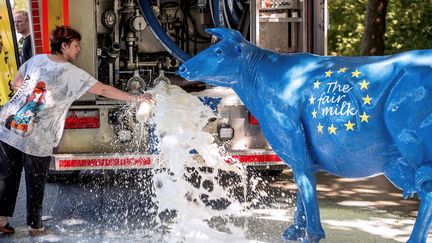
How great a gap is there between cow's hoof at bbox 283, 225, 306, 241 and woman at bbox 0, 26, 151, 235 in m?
1.57

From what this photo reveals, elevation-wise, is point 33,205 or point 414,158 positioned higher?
point 414,158

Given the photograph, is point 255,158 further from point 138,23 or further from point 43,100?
point 43,100

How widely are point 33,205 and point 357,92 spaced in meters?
3.08

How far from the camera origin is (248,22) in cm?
864

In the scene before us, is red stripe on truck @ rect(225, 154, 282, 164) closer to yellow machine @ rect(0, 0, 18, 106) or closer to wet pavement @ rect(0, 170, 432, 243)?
wet pavement @ rect(0, 170, 432, 243)

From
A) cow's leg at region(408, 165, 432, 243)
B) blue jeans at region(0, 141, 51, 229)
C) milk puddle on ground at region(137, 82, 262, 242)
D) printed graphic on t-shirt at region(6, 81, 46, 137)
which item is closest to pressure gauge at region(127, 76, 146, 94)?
milk puddle on ground at region(137, 82, 262, 242)

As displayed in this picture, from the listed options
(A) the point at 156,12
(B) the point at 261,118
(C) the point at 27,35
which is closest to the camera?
(B) the point at 261,118

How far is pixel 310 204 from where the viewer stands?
534 centimetres

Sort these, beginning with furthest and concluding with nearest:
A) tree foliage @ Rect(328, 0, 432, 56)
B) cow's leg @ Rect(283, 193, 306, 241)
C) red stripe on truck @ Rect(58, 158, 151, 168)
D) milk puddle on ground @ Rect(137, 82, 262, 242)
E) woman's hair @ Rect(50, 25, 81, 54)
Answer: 1. tree foliage @ Rect(328, 0, 432, 56)
2. red stripe on truck @ Rect(58, 158, 151, 168)
3. woman's hair @ Rect(50, 25, 81, 54)
4. milk puddle on ground @ Rect(137, 82, 262, 242)
5. cow's leg @ Rect(283, 193, 306, 241)

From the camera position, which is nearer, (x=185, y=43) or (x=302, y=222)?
(x=302, y=222)

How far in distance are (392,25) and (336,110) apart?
55.9 ft

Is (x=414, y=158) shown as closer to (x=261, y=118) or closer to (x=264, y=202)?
(x=261, y=118)

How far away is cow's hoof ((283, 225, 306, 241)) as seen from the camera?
5840 mm

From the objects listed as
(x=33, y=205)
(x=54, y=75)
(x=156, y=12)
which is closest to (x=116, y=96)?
(x=54, y=75)
